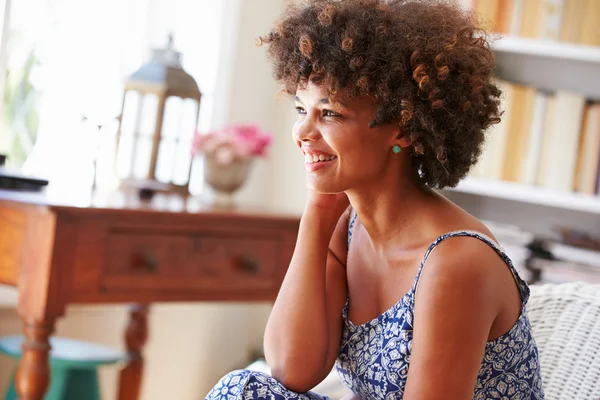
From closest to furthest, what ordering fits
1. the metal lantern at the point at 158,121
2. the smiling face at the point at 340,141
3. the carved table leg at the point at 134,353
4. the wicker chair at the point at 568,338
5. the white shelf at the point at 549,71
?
the smiling face at the point at 340,141, the wicker chair at the point at 568,338, the metal lantern at the point at 158,121, the carved table leg at the point at 134,353, the white shelf at the point at 549,71

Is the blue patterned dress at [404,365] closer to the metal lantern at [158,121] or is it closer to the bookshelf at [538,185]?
the metal lantern at [158,121]

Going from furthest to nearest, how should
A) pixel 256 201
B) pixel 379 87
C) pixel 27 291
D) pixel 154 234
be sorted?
pixel 256 201 < pixel 154 234 < pixel 27 291 < pixel 379 87

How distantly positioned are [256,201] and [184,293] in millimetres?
1129

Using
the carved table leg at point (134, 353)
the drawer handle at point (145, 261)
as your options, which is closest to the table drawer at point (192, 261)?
the drawer handle at point (145, 261)

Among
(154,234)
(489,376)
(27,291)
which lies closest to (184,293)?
(154,234)

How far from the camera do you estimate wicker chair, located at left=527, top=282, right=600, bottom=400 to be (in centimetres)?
154

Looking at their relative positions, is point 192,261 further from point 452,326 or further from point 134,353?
point 452,326

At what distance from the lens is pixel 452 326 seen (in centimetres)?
118

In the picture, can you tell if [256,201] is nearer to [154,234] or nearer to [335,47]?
[154,234]

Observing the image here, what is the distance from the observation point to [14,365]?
251cm

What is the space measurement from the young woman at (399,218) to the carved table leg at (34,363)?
67 centimetres

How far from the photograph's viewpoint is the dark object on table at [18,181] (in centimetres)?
206

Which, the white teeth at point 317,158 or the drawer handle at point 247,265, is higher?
the white teeth at point 317,158

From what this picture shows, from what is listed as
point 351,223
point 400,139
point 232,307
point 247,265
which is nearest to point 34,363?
point 247,265
